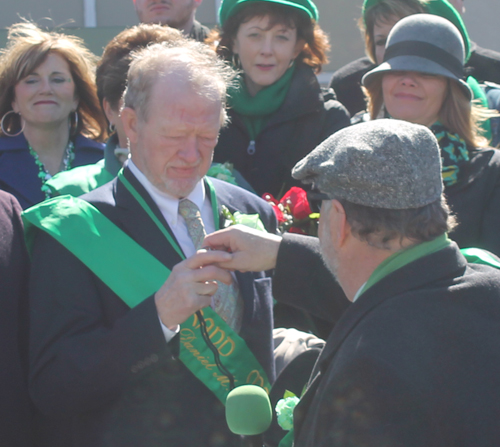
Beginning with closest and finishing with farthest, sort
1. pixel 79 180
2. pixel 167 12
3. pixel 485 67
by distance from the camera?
1. pixel 79 180
2. pixel 167 12
3. pixel 485 67

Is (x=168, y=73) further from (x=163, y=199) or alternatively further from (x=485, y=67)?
→ (x=485, y=67)

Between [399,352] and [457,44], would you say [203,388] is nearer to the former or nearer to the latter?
[399,352]

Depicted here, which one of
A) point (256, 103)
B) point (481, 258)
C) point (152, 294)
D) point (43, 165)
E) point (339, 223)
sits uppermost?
point (339, 223)

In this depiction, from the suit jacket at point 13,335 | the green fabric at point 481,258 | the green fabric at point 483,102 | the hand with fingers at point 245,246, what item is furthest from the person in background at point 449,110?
the suit jacket at point 13,335

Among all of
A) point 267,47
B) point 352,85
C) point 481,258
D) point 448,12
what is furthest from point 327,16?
point 481,258

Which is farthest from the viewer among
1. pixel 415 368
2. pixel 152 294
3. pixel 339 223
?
pixel 152 294

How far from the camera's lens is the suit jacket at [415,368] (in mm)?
1407

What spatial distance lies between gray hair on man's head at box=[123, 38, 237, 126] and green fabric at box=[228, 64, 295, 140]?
1151 millimetres

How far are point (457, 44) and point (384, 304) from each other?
6.68ft

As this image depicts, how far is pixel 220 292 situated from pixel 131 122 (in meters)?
0.72

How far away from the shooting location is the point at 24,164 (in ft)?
11.6

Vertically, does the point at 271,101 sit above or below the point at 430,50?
below

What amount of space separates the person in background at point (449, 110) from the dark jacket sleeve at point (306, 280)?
852 millimetres

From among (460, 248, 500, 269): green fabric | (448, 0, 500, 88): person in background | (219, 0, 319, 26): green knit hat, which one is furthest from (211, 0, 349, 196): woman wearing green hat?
(460, 248, 500, 269): green fabric
